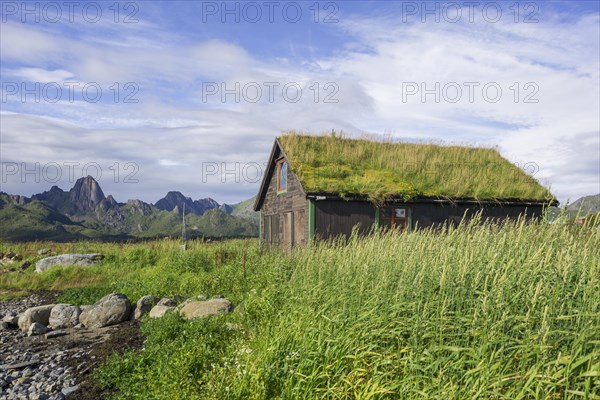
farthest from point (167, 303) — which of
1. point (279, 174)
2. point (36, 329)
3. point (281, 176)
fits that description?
point (279, 174)

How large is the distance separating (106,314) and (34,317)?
2.14 m

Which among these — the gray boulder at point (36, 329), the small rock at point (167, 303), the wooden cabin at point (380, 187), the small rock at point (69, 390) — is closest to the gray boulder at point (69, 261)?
the wooden cabin at point (380, 187)

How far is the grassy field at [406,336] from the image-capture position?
15.7 ft

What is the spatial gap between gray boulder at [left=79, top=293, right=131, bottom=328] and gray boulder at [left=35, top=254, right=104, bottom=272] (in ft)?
39.1

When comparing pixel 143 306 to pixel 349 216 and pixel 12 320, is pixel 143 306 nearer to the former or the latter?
pixel 12 320

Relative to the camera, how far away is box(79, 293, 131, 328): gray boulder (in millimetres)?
12219

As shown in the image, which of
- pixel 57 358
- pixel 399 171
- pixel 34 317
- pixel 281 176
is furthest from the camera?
pixel 281 176

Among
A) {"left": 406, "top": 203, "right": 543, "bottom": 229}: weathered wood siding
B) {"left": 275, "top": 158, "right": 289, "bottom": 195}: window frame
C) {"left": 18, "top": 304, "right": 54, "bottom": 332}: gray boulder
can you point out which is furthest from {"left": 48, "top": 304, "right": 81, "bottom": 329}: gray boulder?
{"left": 406, "top": 203, "right": 543, "bottom": 229}: weathered wood siding

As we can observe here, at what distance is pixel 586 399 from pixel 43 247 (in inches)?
1285

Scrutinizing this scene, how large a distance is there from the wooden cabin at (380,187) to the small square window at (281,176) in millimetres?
45

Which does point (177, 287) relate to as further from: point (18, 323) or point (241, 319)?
point (241, 319)

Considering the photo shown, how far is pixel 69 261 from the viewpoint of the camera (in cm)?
2375

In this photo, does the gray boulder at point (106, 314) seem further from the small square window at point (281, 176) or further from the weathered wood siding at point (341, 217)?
the small square window at point (281, 176)

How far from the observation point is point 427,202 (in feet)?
65.8
